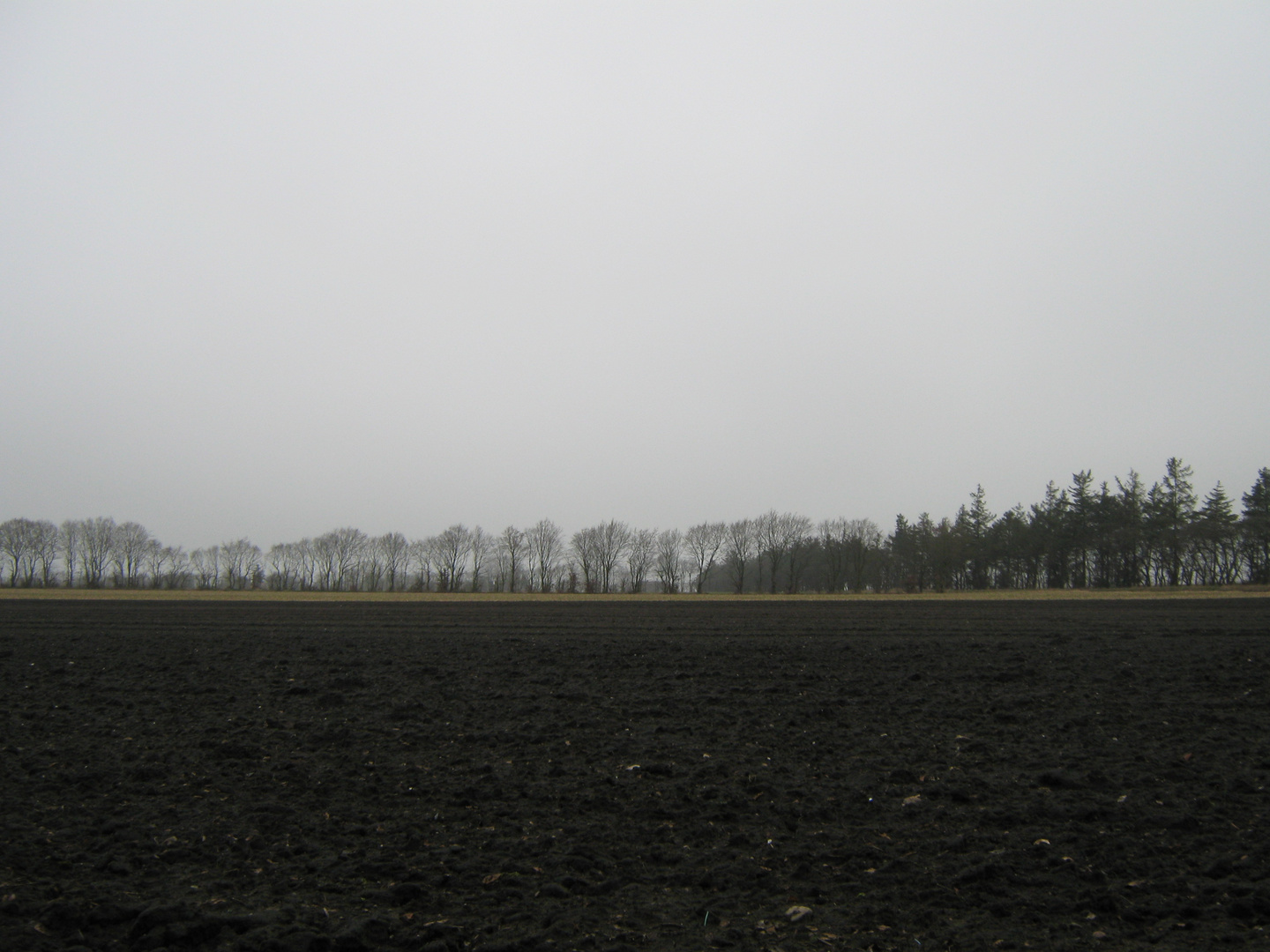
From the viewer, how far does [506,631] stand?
2209cm

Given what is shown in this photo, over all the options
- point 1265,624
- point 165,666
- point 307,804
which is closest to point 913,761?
point 307,804

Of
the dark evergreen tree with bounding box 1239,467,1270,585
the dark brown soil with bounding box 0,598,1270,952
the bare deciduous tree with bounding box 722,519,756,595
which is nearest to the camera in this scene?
the dark brown soil with bounding box 0,598,1270,952

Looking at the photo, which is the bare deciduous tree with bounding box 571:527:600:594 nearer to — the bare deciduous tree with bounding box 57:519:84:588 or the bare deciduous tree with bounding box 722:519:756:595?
the bare deciduous tree with bounding box 722:519:756:595

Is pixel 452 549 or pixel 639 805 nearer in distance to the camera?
pixel 639 805

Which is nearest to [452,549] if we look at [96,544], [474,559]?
[474,559]

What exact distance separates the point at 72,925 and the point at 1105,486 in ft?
305

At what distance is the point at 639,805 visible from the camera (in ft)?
23.1

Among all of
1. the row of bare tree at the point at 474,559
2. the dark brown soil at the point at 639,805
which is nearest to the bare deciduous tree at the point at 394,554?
the row of bare tree at the point at 474,559

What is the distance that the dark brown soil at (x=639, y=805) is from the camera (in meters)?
4.80

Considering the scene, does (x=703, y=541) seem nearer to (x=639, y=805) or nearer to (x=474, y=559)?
(x=474, y=559)

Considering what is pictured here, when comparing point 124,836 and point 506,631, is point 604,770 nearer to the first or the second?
point 124,836

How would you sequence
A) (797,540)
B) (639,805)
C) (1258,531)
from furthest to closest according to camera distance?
(797,540) < (1258,531) < (639,805)

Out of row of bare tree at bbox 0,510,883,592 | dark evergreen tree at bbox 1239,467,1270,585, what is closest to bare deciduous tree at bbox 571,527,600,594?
row of bare tree at bbox 0,510,883,592

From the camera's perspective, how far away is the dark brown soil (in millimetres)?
4797
